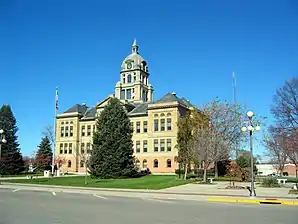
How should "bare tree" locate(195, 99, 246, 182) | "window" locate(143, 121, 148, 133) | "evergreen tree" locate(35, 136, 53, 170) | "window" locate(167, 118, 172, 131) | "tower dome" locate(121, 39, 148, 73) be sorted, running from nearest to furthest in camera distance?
"bare tree" locate(195, 99, 246, 182)
"window" locate(167, 118, 172, 131)
"window" locate(143, 121, 148, 133)
"evergreen tree" locate(35, 136, 53, 170)
"tower dome" locate(121, 39, 148, 73)

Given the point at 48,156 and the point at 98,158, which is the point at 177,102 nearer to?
the point at 98,158

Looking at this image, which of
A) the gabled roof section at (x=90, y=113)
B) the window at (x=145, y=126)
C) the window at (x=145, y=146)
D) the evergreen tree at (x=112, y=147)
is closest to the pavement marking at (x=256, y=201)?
the evergreen tree at (x=112, y=147)

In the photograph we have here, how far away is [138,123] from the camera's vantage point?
76562 millimetres

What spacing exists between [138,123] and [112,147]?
1044 inches

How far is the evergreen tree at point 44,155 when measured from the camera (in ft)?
260

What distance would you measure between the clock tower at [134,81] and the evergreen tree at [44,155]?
23168 millimetres

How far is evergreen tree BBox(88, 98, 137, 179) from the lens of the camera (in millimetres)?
49125

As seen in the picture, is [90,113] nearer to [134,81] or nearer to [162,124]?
[134,81]

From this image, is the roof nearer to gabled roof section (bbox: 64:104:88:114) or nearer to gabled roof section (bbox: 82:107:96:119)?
gabled roof section (bbox: 82:107:96:119)

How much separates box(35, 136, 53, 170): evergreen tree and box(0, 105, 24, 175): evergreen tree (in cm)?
844

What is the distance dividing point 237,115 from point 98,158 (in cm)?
2324

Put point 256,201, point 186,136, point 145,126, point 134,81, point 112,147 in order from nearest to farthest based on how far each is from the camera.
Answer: point 256,201, point 186,136, point 112,147, point 145,126, point 134,81

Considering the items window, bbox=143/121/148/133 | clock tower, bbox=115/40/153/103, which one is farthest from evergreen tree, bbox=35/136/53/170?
window, bbox=143/121/148/133

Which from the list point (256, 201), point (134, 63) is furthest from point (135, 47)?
point (256, 201)
